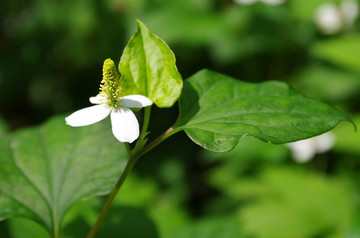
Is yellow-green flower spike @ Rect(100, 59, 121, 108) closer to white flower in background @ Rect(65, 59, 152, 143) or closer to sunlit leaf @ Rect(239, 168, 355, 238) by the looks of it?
white flower in background @ Rect(65, 59, 152, 143)

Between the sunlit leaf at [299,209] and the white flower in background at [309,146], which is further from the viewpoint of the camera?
the white flower in background at [309,146]

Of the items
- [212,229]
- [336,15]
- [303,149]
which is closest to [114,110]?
[212,229]

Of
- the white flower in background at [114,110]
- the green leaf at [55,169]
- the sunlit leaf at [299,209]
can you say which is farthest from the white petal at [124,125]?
the sunlit leaf at [299,209]

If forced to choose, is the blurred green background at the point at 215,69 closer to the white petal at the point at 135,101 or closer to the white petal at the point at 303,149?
the white petal at the point at 303,149

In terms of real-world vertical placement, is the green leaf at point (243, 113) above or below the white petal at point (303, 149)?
above

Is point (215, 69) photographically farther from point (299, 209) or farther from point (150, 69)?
point (150, 69)

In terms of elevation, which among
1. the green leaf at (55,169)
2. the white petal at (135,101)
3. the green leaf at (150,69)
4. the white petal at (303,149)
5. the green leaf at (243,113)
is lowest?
the white petal at (303,149)
